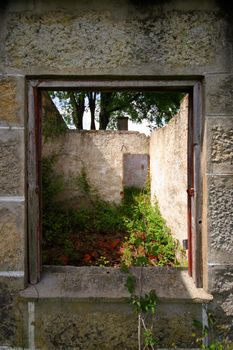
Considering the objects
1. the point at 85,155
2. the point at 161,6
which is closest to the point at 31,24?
the point at 161,6

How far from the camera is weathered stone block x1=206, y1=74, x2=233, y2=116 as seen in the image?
2.23 meters

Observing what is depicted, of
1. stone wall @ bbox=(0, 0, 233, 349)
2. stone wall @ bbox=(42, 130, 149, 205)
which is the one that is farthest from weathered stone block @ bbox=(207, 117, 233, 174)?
stone wall @ bbox=(42, 130, 149, 205)

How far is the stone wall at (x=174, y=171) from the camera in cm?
509

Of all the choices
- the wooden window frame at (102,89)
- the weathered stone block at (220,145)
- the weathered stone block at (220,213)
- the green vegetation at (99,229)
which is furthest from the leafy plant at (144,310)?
the green vegetation at (99,229)

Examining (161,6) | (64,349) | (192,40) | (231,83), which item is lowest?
(64,349)

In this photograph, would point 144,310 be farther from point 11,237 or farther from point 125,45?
point 125,45

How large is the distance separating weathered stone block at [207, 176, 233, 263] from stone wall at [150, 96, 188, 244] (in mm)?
2679

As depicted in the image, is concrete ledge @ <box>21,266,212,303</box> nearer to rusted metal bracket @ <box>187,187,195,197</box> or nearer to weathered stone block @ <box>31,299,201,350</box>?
weathered stone block @ <box>31,299,201,350</box>

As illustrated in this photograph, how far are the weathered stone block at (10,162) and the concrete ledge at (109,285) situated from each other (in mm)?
732

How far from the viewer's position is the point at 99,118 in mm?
18156

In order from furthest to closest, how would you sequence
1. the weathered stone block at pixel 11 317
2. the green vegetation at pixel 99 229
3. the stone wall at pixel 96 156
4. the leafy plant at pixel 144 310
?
1. the stone wall at pixel 96 156
2. the green vegetation at pixel 99 229
3. the weathered stone block at pixel 11 317
4. the leafy plant at pixel 144 310

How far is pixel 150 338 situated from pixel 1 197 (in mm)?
1419

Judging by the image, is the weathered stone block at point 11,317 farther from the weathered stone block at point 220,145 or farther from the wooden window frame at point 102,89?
the weathered stone block at point 220,145

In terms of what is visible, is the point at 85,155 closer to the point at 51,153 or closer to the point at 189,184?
the point at 51,153
